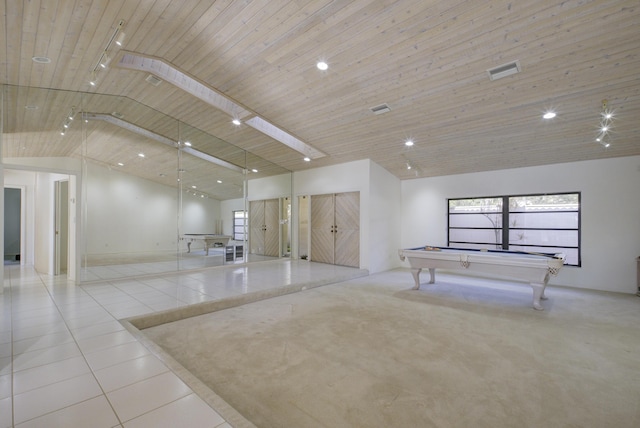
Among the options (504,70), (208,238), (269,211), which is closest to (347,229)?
(269,211)

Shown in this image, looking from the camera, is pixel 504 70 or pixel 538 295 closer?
pixel 504 70

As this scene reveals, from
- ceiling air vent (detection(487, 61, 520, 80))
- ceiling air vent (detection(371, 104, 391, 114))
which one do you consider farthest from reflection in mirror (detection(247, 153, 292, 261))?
ceiling air vent (detection(487, 61, 520, 80))

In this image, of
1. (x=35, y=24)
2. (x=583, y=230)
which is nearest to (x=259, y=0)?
(x=35, y=24)

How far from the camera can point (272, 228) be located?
10.1m

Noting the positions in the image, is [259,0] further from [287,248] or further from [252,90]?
[287,248]

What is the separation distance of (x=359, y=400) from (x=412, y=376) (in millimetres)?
645

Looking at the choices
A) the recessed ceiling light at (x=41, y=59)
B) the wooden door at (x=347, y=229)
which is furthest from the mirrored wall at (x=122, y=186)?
the wooden door at (x=347, y=229)

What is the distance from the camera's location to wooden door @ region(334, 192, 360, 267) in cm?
803

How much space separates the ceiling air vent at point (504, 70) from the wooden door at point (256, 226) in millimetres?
7946

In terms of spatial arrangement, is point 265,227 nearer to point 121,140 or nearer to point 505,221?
point 121,140

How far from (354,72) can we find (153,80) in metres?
3.68

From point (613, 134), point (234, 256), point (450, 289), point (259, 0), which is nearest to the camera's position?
point (259, 0)

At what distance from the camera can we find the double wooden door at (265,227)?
33.0 feet

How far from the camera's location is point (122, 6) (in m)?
3.44
